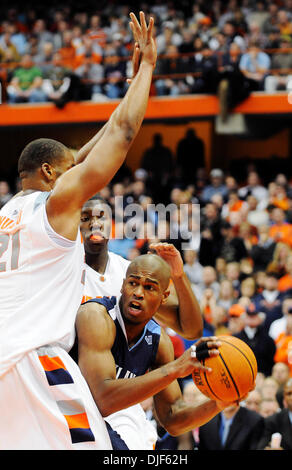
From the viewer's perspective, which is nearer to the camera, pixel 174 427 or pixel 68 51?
pixel 174 427

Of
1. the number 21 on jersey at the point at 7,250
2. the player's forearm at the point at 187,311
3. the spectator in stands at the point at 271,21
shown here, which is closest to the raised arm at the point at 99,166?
the number 21 on jersey at the point at 7,250

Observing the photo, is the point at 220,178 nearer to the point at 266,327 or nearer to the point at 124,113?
the point at 266,327

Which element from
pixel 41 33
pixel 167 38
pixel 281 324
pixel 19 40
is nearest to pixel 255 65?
pixel 167 38

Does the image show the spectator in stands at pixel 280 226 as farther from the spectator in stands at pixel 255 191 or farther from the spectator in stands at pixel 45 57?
the spectator in stands at pixel 45 57

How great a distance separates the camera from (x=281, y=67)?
46.9 ft

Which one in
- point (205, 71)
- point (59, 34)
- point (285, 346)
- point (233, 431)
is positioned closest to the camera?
point (233, 431)

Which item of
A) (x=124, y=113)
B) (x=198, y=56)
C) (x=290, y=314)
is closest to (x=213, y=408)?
(x=124, y=113)

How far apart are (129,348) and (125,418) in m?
0.40

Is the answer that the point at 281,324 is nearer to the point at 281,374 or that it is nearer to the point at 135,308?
the point at 281,374

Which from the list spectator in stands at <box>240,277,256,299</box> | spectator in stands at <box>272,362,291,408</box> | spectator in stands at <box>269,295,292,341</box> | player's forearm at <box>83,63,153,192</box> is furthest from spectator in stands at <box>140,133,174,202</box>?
player's forearm at <box>83,63,153,192</box>

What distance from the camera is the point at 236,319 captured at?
8953 mm

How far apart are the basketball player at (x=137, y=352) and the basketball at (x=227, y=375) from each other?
0.12m

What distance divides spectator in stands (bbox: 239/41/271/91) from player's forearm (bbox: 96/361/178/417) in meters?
11.6

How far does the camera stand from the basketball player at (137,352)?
3379 millimetres
